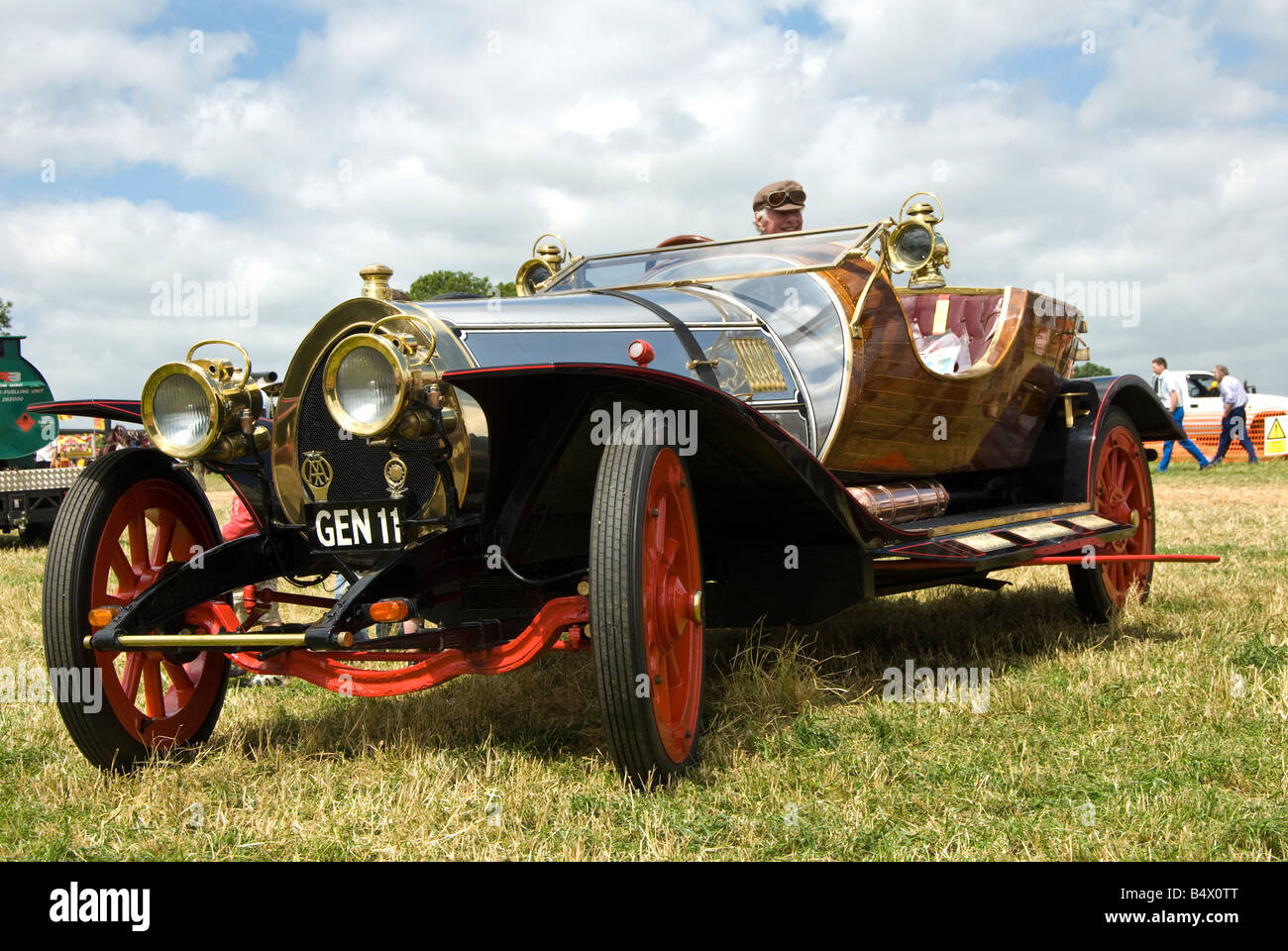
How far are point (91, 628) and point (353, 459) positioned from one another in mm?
870

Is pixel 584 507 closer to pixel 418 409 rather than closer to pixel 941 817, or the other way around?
pixel 418 409

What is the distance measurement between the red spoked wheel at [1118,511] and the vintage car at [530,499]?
2.99 feet

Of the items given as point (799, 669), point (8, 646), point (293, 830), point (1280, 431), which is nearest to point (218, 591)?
point (293, 830)

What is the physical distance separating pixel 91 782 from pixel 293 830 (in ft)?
2.65

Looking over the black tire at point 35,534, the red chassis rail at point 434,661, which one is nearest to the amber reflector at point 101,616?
the red chassis rail at point 434,661

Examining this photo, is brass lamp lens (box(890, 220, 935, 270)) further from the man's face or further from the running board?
the man's face

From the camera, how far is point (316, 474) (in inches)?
128

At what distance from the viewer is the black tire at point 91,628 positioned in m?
3.09

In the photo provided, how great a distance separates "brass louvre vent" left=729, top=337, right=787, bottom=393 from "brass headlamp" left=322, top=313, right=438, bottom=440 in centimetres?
144

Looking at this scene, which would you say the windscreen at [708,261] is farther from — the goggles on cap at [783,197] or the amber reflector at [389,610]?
the amber reflector at [389,610]

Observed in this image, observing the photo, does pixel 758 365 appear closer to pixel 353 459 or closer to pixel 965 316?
pixel 353 459

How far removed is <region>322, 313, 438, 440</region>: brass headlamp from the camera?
2785 millimetres

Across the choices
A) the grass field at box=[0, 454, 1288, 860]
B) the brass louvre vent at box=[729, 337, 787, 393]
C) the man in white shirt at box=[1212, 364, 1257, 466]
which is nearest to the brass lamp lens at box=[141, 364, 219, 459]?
the grass field at box=[0, 454, 1288, 860]

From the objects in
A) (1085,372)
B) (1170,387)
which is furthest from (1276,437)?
(1085,372)
